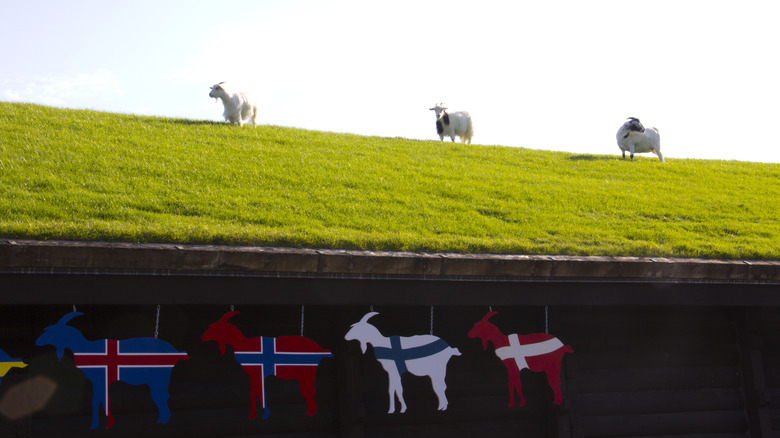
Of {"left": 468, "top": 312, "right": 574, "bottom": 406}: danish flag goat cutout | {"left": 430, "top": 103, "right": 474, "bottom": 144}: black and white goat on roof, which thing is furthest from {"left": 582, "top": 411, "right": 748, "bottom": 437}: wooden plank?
{"left": 430, "top": 103, "right": 474, "bottom": 144}: black and white goat on roof

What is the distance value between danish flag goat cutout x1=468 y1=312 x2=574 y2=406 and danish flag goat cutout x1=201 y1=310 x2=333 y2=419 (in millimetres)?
1503

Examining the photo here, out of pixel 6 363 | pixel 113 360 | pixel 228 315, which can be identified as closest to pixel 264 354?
pixel 228 315

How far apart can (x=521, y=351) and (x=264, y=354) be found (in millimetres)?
2288

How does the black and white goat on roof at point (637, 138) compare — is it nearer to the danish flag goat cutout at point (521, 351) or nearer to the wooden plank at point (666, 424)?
the wooden plank at point (666, 424)

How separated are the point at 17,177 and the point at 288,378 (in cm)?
437

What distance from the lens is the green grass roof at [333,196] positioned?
7102 mm

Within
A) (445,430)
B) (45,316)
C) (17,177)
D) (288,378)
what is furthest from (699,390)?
(17,177)

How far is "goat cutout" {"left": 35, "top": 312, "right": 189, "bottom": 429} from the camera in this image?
521cm

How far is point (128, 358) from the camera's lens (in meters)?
5.34

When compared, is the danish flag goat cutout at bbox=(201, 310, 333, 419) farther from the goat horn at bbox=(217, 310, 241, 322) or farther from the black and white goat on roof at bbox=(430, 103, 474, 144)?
the black and white goat on roof at bbox=(430, 103, 474, 144)

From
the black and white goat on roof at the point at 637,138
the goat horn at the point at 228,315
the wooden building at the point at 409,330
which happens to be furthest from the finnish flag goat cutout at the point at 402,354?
the black and white goat on roof at the point at 637,138

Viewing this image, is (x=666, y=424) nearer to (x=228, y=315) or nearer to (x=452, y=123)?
(x=228, y=315)

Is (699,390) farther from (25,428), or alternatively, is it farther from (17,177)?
(17,177)

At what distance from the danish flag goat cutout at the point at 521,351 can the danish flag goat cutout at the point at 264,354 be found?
1.50m
